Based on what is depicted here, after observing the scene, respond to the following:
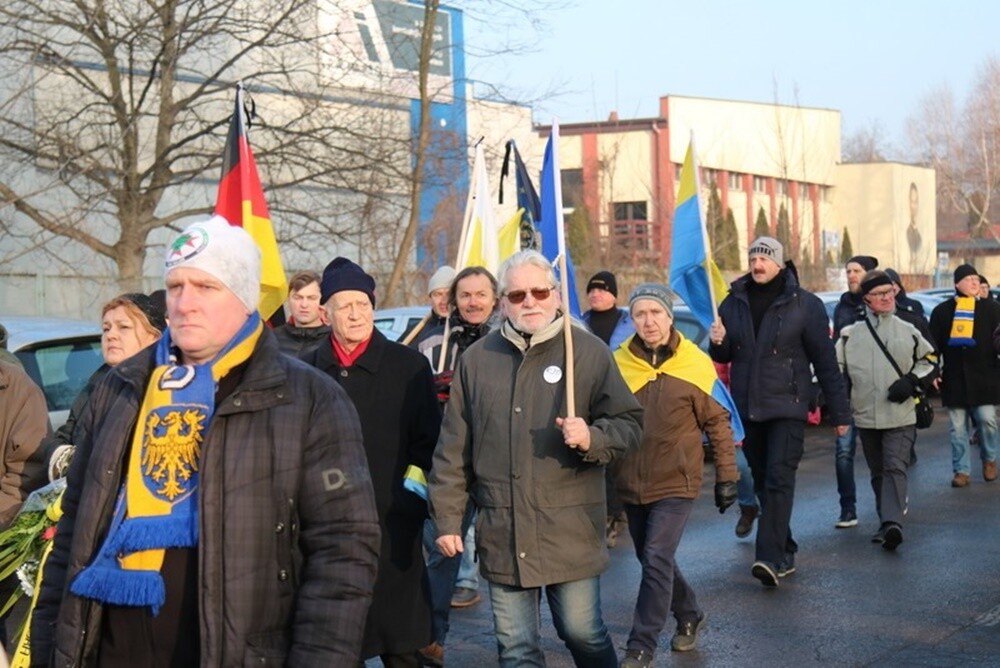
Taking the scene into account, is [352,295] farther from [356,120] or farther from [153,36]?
[356,120]

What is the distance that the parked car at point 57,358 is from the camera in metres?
10.5

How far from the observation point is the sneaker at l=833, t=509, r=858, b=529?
11.5 metres

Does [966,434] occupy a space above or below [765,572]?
above

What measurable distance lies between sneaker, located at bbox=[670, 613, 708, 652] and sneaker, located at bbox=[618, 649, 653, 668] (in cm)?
65

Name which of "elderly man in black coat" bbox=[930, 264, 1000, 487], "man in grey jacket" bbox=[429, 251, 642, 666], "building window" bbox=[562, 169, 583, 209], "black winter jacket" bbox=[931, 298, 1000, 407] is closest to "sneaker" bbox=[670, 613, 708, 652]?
"man in grey jacket" bbox=[429, 251, 642, 666]

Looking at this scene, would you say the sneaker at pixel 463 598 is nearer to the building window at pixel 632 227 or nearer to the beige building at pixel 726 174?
the beige building at pixel 726 174

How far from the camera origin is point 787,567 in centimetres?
962

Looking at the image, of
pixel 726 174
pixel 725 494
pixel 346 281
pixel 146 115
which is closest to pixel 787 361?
pixel 725 494

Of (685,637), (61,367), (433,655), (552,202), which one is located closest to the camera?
(433,655)

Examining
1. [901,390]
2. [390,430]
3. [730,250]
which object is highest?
[730,250]

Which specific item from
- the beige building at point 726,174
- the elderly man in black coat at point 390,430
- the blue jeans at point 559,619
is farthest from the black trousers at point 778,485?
the beige building at point 726,174

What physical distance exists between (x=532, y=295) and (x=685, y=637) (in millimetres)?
2616

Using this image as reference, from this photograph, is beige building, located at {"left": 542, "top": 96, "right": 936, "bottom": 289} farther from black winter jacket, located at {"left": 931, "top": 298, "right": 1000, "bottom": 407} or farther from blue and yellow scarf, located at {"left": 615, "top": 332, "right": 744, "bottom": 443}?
blue and yellow scarf, located at {"left": 615, "top": 332, "right": 744, "bottom": 443}

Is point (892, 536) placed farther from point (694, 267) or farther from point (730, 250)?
point (730, 250)
